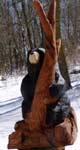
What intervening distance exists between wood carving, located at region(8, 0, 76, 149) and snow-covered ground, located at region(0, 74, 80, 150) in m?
1.55

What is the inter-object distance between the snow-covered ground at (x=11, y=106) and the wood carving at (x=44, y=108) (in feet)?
5.09

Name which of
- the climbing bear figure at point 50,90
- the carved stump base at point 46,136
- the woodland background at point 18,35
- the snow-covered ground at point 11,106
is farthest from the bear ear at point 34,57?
the woodland background at point 18,35

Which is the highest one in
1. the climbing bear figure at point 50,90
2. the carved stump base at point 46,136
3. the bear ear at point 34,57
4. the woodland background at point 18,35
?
the bear ear at point 34,57

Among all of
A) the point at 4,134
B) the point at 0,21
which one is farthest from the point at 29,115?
the point at 0,21

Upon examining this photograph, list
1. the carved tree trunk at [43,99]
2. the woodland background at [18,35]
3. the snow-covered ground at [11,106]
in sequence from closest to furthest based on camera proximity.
→ the carved tree trunk at [43,99]
the snow-covered ground at [11,106]
the woodland background at [18,35]

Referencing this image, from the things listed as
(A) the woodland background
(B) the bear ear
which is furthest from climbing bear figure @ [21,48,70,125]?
(A) the woodland background

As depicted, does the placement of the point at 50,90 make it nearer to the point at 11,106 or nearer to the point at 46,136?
→ the point at 46,136

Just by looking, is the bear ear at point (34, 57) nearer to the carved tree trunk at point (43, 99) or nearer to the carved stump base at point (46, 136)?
the carved tree trunk at point (43, 99)

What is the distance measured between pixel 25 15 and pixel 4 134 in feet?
32.2

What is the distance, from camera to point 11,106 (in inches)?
303

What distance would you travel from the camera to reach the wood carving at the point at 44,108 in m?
2.92

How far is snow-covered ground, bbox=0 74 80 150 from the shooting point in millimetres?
5320

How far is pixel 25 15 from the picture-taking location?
14930mm

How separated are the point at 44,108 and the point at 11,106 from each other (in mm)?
4759
